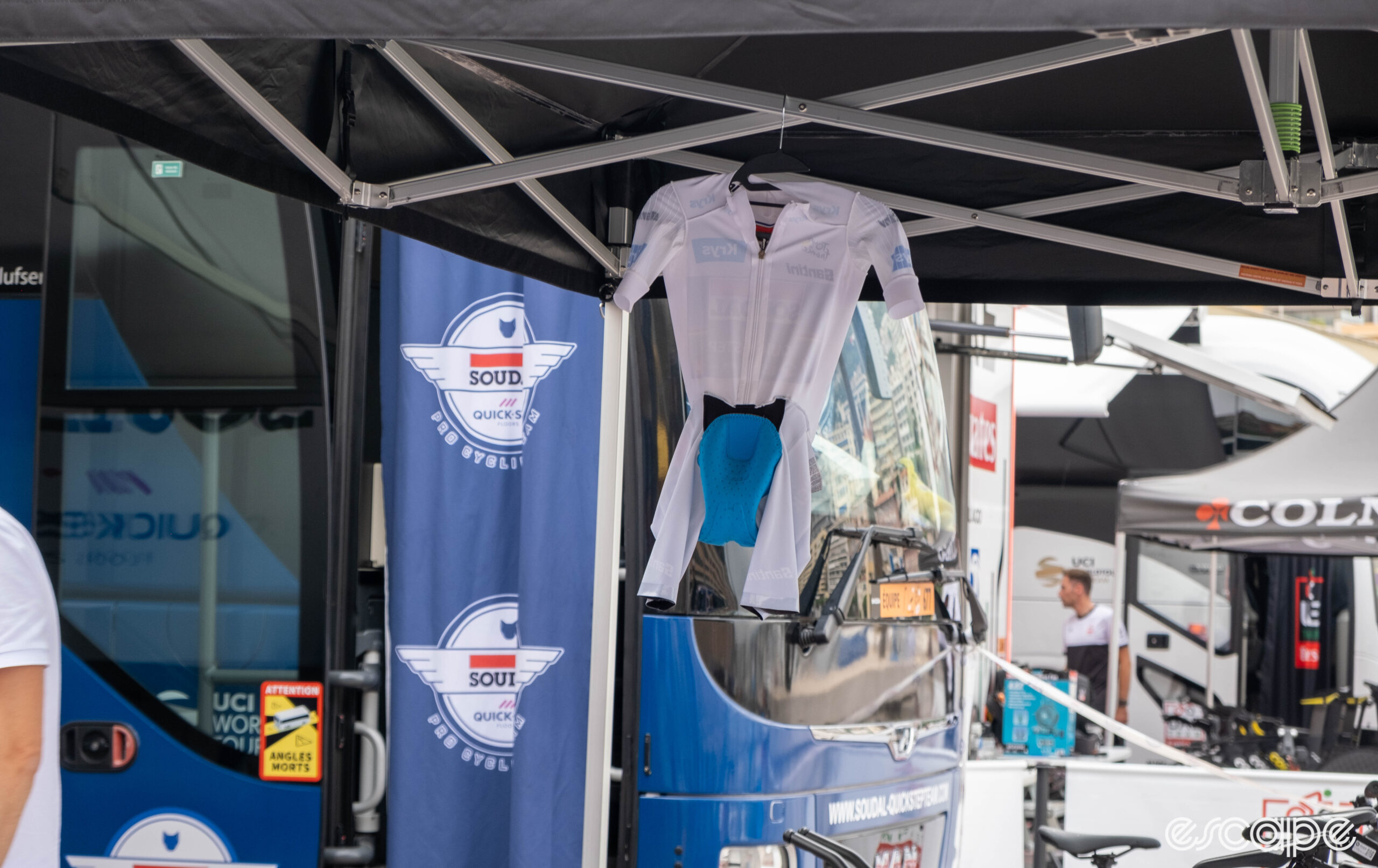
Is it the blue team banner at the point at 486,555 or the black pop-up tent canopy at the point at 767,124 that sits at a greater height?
the black pop-up tent canopy at the point at 767,124

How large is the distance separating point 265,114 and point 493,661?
1885 millimetres

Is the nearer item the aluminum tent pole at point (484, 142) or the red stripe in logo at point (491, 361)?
the aluminum tent pole at point (484, 142)

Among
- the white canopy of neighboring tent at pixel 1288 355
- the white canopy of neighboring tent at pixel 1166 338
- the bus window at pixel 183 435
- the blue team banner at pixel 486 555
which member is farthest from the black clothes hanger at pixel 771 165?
the white canopy of neighboring tent at pixel 1288 355

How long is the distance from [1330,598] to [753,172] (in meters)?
11.7

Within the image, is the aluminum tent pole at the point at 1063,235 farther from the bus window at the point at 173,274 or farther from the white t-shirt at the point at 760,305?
the bus window at the point at 173,274

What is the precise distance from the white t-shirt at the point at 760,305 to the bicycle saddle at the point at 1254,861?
81.4 inches

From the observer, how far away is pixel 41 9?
1.71 metres

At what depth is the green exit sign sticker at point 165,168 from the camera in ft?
11.3

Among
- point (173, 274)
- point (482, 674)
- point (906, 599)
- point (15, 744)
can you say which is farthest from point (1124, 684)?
point (15, 744)

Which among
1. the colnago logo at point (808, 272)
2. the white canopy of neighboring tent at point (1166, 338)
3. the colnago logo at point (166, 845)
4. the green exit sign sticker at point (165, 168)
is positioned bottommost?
the colnago logo at point (166, 845)

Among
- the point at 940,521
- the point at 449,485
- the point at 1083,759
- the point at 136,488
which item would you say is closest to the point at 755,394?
the point at 449,485

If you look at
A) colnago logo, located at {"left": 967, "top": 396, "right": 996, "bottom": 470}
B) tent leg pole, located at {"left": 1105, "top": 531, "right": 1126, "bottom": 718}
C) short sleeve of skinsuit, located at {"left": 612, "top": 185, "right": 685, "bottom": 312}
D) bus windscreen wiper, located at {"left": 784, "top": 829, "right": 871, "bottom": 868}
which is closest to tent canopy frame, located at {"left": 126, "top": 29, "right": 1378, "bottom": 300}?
short sleeve of skinsuit, located at {"left": 612, "top": 185, "right": 685, "bottom": 312}

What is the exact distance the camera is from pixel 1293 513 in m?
7.05

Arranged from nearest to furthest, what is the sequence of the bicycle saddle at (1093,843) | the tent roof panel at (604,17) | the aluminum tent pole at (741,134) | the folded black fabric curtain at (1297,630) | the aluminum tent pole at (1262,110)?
the tent roof panel at (604,17) → the aluminum tent pole at (1262,110) → the aluminum tent pole at (741,134) → the bicycle saddle at (1093,843) → the folded black fabric curtain at (1297,630)
